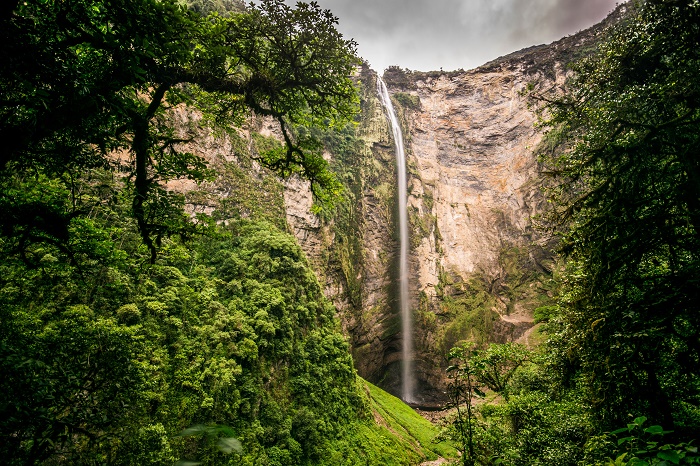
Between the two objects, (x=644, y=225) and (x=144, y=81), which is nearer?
(x=144, y=81)

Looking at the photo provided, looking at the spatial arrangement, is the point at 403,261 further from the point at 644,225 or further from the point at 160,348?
the point at 644,225

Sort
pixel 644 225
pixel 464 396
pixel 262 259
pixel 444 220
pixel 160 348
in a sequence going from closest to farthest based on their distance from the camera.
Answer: pixel 644 225 < pixel 464 396 < pixel 160 348 < pixel 262 259 < pixel 444 220

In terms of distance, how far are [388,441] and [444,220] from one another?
1047 inches

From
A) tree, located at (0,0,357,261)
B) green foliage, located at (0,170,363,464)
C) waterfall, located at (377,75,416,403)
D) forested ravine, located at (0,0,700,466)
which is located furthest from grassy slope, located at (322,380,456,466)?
tree, located at (0,0,357,261)

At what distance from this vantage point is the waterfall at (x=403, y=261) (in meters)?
32.8

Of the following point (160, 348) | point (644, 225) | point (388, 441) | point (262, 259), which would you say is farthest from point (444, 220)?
point (644, 225)

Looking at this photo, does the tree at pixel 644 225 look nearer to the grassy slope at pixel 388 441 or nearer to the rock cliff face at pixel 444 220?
the grassy slope at pixel 388 441

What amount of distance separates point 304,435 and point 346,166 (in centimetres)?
2830

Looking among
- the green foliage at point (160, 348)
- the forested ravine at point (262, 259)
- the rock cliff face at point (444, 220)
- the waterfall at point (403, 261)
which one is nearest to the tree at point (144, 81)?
the forested ravine at point (262, 259)

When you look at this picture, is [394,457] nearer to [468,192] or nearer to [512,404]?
[512,404]

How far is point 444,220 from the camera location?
132ft

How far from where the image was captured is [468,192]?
42.4 metres

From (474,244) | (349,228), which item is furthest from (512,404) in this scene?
(474,244)

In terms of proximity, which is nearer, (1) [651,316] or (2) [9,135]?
(2) [9,135]
